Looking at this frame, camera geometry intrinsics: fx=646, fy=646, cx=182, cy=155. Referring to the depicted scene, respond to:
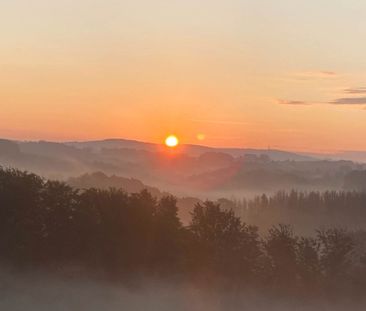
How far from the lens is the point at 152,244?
40.0m

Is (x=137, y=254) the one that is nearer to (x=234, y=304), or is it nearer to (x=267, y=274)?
(x=234, y=304)

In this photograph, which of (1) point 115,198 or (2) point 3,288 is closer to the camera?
(2) point 3,288

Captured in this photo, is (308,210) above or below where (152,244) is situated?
above

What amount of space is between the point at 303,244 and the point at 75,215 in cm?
1773

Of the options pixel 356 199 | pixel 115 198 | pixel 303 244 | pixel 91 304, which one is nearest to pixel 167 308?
pixel 91 304

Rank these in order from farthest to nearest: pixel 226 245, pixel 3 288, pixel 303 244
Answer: pixel 303 244
pixel 226 245
pixel 3 288

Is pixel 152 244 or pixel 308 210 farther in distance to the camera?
pixel 308 210

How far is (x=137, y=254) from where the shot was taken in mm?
39125

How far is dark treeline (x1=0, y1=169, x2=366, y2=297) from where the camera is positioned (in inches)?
1425

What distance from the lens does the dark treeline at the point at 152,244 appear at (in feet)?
119

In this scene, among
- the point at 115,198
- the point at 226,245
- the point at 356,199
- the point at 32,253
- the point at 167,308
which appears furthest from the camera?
the point at 356,199

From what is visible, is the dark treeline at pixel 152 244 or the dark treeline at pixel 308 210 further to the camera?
the dark treeline at pixel 308 210

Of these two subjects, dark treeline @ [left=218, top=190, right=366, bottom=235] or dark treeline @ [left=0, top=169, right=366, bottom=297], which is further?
dark treeline @ [left=218, top=190, right=366, bottom=235]

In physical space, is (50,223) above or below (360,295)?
above
